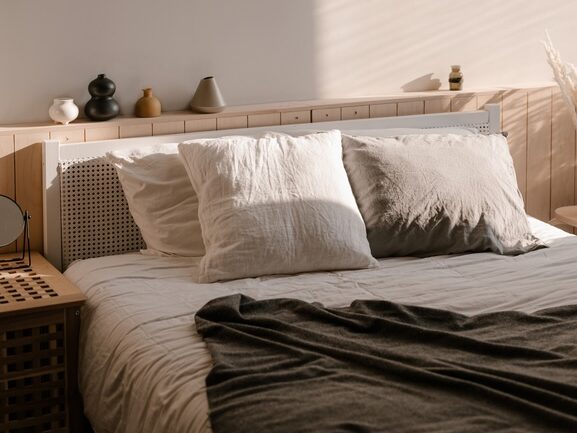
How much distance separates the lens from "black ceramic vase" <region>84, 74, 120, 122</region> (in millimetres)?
3387

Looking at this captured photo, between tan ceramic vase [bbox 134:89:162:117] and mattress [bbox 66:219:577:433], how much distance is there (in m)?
0.51

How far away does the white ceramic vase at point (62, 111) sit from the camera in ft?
10.9

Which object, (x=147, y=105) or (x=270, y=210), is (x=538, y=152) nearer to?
(x=270, y=210)

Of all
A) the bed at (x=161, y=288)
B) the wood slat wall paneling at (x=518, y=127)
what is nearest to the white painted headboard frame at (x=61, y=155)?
the bed at (x=161, y=288)

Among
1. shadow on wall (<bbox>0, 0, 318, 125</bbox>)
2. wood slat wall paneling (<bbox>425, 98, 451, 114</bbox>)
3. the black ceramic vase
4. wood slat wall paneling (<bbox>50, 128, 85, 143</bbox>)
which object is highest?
shadow on wall (<bbox>0, 0, 318, 125</bbox>)

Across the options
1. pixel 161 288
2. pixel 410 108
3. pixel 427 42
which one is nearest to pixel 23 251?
pixel 161 288

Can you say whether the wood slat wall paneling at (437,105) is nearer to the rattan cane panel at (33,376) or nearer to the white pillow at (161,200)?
the white pillow at (161,200)

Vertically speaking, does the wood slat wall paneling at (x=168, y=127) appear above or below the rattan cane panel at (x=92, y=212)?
above

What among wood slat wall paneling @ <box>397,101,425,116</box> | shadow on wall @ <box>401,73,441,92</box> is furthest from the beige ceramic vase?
shadow on wall @ <box>401,73,441,92</box>

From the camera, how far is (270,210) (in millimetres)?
3125

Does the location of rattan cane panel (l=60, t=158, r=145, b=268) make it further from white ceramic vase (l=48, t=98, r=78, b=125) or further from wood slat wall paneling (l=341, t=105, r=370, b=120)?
wood slat wall paneling (l=341, t=105, r=370, b=120)

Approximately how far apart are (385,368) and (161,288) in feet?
3.03

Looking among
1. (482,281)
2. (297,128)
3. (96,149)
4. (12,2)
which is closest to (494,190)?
(482,281)

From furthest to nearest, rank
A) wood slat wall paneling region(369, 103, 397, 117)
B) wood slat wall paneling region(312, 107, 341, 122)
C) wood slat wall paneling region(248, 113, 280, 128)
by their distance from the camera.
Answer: wood slat wall paneling region(369, 103, 397, 117), wood slat wall paneling region(312, 107, 341, 122), wood slat wall paneling region(248, 113, 280, 128)
